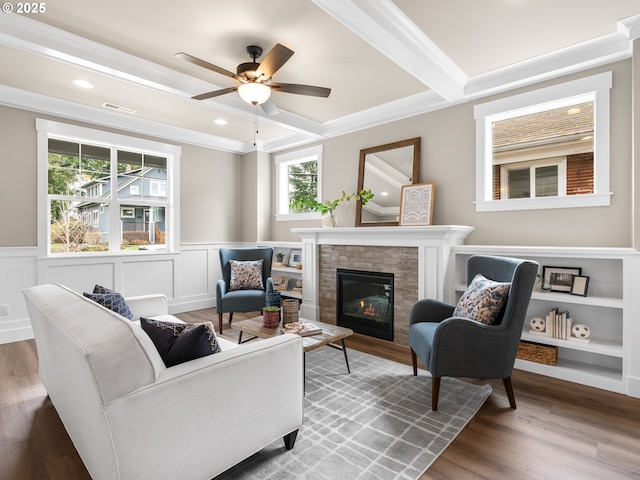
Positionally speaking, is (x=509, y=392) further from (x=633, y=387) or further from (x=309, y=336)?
(x=309, y=336)

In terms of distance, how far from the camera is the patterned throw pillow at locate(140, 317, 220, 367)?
1556mm

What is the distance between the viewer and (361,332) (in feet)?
13.6

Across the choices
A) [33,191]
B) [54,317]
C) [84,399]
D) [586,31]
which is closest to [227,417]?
[84,399]

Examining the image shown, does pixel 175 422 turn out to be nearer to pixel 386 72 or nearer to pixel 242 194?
pixel 386 72

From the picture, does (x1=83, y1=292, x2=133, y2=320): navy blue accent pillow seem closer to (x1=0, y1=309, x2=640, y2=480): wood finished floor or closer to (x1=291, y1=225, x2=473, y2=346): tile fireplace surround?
(x1=0, y1=309, x2=640, y2=480): wood finished floor

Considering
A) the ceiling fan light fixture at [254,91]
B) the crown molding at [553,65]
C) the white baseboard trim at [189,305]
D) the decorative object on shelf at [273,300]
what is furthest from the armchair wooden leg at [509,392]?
the white baseboard trim at [189,305]

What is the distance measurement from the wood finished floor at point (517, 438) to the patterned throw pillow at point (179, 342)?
2.83 ft

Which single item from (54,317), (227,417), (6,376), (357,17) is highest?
(357,17)

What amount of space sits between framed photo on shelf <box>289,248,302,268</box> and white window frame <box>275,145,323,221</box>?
51 cm

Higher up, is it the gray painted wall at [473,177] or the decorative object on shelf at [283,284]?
the gray painted wall at [473,177]

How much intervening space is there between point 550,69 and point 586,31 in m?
0.39

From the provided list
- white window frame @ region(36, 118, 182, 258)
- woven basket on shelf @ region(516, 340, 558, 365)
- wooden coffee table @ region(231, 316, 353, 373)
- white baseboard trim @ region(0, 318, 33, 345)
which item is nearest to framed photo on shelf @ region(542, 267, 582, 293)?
woven basket on shelf @ region(516, 340, 558, 365)

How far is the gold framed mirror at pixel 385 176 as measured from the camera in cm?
403

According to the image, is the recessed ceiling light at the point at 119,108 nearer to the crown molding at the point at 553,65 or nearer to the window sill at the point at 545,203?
the crown molding at the point at 553,65
